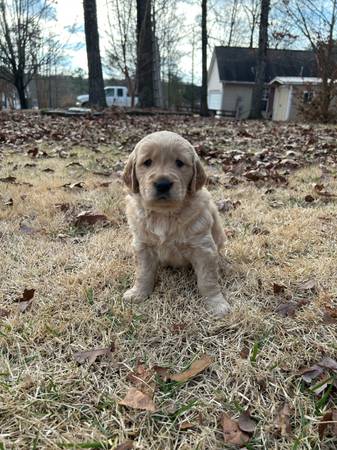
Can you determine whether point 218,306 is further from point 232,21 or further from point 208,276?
point 232,21

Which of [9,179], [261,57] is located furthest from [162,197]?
[261,57]

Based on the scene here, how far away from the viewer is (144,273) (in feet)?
8.29

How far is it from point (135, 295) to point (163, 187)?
29.4 inches

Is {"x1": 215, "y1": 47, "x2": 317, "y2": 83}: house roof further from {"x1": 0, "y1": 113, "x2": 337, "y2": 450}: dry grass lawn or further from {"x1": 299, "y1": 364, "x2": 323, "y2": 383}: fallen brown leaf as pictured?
{"x1": 299, "y1": 364, "x2": 323, "y2": 383}: fallen brown leaf

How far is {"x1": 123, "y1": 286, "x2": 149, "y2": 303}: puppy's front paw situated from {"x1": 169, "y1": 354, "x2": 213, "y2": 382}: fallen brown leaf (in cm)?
64

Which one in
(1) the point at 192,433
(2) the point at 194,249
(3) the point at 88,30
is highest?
(3) the point at 88,30

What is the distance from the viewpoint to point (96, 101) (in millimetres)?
16344

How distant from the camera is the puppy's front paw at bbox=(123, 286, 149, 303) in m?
2.47

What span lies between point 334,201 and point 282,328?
8.49 feet

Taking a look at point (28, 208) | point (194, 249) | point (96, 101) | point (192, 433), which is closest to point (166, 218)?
point (194, 249)

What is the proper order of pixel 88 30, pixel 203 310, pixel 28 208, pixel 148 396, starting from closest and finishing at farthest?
pixel 148 396
pixel 203 310
pixel 28 208
pixel 88 30

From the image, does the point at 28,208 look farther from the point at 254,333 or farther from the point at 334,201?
the point at 334,201

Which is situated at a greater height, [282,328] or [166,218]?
[166,218]

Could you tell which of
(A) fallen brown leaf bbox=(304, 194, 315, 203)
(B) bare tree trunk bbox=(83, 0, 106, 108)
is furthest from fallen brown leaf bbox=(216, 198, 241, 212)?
(B) bare tree trunk bbox=(83, 0, 106, 108)
